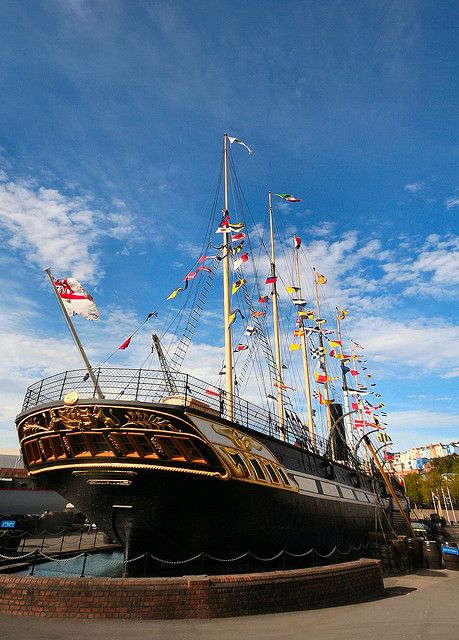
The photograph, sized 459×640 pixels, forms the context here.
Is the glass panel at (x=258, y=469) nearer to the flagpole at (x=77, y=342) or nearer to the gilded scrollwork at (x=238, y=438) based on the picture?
the gilded scrollwork at (x=238, y=438)

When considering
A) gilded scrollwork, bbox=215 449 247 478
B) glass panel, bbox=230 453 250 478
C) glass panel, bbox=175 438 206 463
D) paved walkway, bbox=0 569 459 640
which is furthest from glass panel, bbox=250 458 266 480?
paved walkway, bbox=0 569 459 640

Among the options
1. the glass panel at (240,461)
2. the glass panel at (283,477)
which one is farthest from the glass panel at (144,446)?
the glass panel at (283,477)

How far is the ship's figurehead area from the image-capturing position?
1044cm

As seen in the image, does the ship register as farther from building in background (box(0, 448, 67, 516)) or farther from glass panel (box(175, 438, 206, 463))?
building in background (box(0, 448, 67, 516))

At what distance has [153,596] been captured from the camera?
740 cm

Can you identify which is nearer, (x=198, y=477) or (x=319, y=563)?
(x=198, y=477)

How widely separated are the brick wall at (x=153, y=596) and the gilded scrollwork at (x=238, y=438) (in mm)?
3777

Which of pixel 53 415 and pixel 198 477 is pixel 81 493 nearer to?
pixel 53 415

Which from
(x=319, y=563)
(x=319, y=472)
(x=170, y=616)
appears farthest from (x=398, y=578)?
(x=170, y=616)

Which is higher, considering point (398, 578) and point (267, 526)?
point (267, 526)

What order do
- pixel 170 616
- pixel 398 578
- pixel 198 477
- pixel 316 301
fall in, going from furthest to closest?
pixel 316 301, pixel 398 578, pixel 198 477, pixel 170 616

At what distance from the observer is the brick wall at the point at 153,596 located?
727 centimetres

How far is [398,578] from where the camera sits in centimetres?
1301

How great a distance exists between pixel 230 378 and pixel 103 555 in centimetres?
804
